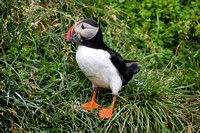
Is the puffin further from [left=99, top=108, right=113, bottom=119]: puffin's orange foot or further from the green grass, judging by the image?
the green grass

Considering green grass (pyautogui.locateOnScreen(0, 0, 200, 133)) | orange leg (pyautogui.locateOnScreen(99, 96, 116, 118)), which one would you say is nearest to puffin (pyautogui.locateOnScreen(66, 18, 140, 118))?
orange leg (pyautogui.locateOnScreen(99, 96, 116, 118))

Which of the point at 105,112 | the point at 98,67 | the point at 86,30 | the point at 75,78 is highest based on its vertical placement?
the point at 86,30

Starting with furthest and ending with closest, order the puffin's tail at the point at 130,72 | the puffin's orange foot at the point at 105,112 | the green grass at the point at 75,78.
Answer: the puffin's tail at the point at 130,72, the puffin's orange foot at the point at 105,112, the green grass at the point at 75,78

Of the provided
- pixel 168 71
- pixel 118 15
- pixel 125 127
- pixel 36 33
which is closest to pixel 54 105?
pixel 125 127

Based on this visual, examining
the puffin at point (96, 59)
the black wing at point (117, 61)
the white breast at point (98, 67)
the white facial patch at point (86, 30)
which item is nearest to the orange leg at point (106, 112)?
the puffin at point (96, 59)

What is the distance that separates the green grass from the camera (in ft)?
10.7

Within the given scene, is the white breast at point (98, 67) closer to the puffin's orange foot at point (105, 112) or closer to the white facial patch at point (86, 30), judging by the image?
the white facial patch at point (86, 30)

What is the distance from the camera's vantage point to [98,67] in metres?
3.33

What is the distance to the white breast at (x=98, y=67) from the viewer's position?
10.8ft

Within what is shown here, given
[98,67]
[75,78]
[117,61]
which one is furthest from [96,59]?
[75,78]

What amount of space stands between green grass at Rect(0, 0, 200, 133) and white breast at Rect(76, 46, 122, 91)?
0.23 m

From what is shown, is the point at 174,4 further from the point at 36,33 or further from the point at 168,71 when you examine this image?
the point at 36,33

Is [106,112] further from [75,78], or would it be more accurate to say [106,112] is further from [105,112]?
[75,78]

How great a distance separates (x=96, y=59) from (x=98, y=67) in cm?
10
